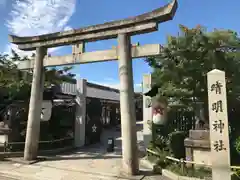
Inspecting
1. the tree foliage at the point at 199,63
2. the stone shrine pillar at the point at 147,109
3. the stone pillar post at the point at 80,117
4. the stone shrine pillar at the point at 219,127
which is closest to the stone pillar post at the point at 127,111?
the tree foliage at the point at 199,63

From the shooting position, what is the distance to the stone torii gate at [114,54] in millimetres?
7478

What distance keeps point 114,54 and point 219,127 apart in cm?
509

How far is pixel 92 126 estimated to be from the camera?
14.4 m

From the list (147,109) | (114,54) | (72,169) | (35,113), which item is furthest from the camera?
(147,109)

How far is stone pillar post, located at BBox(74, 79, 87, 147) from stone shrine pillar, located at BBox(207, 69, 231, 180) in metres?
9.92

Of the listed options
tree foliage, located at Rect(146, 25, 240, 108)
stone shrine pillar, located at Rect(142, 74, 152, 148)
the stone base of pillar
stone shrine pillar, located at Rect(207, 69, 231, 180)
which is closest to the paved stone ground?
the stone base of pillar

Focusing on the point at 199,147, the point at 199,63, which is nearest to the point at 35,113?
the point at 199,147

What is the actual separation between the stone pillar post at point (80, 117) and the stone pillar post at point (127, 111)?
6.18 metres

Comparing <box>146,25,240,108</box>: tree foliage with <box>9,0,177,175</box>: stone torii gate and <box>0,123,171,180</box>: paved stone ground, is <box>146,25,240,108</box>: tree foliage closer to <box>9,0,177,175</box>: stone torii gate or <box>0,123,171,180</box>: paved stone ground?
<box>9,0,177,175</box>: stone torii gate

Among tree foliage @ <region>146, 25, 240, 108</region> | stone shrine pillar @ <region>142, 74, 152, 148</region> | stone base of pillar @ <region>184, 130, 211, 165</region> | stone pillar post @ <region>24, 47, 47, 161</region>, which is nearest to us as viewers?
stone base of pillar @ <region>184, 130, 211, 165</region>

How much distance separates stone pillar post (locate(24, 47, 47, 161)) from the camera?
30.9 feet

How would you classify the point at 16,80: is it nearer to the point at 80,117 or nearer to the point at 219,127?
the point at 80,117

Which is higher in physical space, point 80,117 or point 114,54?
point 114,54

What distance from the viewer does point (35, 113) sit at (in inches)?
375
